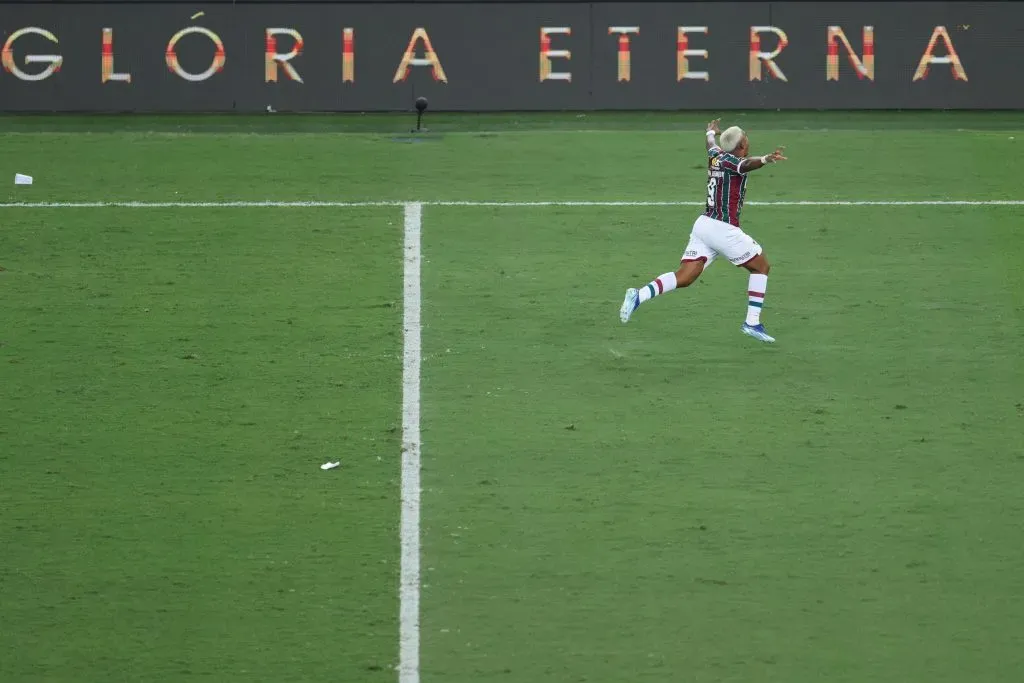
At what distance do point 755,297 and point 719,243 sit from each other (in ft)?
2.11

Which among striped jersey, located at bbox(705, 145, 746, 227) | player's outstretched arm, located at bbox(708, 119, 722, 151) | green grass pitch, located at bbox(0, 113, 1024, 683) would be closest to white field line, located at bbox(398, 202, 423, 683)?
green grass pitch, located at bbox(0, 113, 1024, 683)

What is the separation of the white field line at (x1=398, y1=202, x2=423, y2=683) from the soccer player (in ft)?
6.74

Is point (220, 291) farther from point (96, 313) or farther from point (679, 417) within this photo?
point (679, 417)

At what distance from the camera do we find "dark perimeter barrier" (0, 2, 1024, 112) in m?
25.3

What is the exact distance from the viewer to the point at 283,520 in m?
11.9

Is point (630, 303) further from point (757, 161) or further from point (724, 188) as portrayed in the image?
point (757, 161)

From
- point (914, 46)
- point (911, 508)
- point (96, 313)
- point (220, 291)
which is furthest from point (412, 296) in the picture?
point (914, 46)

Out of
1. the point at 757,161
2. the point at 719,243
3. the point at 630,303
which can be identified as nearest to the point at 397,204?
the point at 630,303

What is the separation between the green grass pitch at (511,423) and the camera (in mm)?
10266

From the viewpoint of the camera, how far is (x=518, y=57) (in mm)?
25516

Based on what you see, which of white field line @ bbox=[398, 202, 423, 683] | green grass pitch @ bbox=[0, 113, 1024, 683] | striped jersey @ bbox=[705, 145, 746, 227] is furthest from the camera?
striped jersey @ bbox=[705, 145, 746, 227]

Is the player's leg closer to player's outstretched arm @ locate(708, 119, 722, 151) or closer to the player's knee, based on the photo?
the player's knee

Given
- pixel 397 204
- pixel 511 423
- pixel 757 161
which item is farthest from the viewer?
pixel 397 204

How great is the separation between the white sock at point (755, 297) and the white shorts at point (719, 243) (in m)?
0.22
